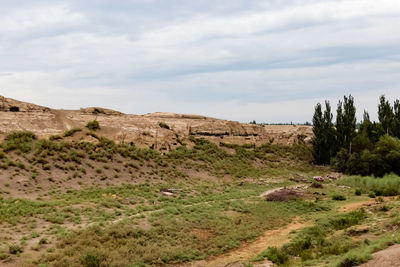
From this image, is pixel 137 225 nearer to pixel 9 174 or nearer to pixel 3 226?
pixel 3 226

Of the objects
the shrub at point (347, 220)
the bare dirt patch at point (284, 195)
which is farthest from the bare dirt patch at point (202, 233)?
the bare dirt patch at point (284, 195)

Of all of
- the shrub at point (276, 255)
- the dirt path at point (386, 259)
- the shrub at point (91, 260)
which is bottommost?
the shrub at point (91, 260)

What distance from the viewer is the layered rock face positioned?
123 feet

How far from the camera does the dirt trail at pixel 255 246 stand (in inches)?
584

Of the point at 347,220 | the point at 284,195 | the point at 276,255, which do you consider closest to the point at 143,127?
the point at 284,195

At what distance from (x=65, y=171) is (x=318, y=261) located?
24233 millimetres

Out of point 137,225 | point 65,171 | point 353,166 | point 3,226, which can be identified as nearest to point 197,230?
point 137,225

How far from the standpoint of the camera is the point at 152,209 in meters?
22.5

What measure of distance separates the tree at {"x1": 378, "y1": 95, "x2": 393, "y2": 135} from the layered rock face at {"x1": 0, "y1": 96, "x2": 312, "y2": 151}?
14036 mm

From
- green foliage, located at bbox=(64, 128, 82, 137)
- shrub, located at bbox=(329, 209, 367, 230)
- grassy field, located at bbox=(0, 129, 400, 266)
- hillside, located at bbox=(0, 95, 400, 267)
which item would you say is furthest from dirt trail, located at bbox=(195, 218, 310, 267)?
green foliage, located at bbox=(64, 128, 82, 137)

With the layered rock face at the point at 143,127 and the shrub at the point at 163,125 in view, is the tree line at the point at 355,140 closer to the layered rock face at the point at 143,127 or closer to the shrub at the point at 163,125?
the layered rock face at the point at 143,127

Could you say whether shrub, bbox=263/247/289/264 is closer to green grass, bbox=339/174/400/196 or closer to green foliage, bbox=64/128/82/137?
green grass, bbox=339/174/400/196

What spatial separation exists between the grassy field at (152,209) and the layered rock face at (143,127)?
2.42m

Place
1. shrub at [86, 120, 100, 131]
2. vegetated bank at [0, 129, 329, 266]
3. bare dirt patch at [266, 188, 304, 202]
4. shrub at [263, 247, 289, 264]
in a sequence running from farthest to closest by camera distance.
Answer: shrub at [86, 120, 100, 131]
bare dirt patch at [266, 188, 304, 202]
vegetated bank at [0, 129, 329, 266]
shrub at [263, 247, 289, 264]
